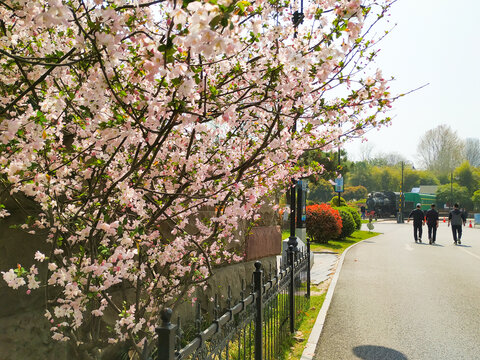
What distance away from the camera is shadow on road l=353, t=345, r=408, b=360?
525 cm

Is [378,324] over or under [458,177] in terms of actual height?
under

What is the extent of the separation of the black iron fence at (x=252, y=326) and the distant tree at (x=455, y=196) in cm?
7616

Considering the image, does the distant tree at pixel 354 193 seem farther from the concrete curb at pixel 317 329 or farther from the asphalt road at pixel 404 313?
the concrete curb at pixel 317 329

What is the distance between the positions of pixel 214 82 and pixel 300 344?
4.08m

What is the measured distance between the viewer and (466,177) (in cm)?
8125

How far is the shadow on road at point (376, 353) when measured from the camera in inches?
207

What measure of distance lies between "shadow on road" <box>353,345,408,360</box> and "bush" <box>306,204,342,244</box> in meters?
13.9

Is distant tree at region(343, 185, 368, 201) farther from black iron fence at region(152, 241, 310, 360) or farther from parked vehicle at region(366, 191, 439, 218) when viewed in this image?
black iron fence at region(152, 241, 310, 360)

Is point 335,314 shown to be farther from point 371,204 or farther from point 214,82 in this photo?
point 371,204

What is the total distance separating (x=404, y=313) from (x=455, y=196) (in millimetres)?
77316

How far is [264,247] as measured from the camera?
7340mm

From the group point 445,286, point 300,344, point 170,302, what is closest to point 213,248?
point 170,302

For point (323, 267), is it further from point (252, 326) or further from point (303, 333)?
point (252, 326)

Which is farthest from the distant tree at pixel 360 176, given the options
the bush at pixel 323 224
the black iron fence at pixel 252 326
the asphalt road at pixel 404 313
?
the black iron fence at pixel 252 326
